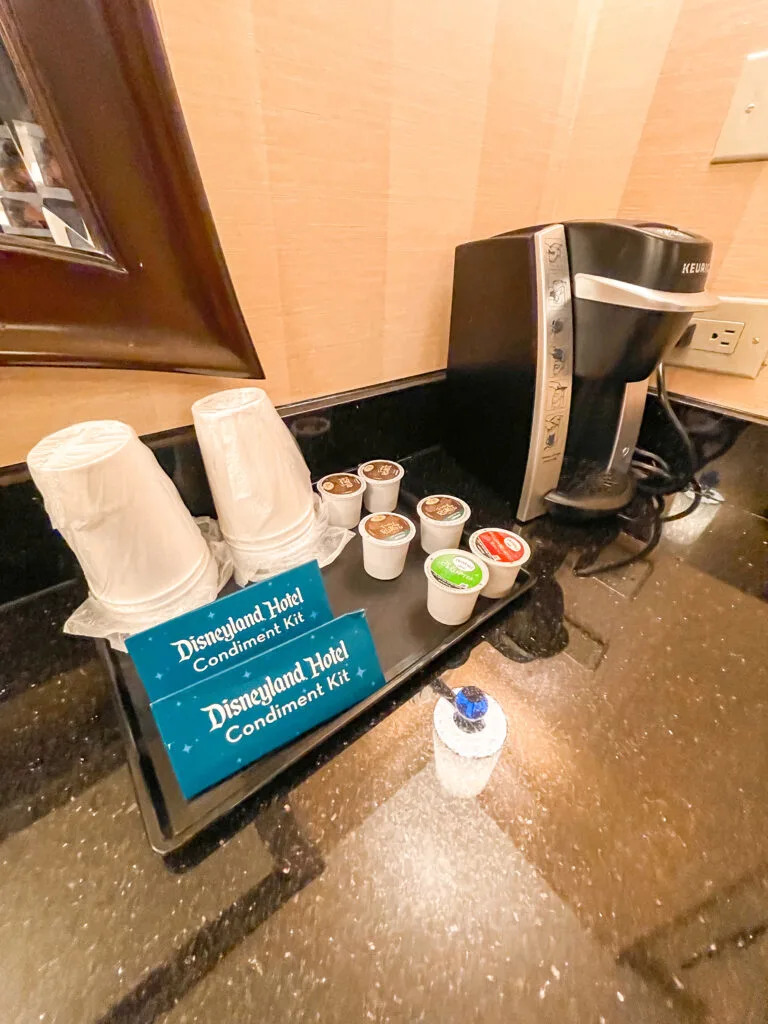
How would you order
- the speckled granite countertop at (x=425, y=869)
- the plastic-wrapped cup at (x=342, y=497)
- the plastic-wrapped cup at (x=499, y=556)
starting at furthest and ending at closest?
the plastic-wrapped cup at (x=342, y=497) → the plastic-wrapped cup at (x=499, y=556) → the speckled granite countertop at (x=425, y=869)

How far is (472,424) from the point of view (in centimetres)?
71

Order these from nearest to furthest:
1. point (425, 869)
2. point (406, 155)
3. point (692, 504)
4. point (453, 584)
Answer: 1. point (425, 869)
2. point (453, 584)
3. point (406, 155)
4. point (692, 504)

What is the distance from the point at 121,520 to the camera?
409mm

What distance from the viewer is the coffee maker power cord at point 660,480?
63 cm

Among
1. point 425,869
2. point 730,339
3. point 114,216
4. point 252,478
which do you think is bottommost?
point 425,869

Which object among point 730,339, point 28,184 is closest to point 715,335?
point 730,339

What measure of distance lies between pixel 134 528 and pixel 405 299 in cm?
51

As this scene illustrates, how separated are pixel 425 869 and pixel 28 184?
25.5 inches

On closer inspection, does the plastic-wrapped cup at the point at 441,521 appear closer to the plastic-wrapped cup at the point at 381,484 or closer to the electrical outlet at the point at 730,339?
the plastic-wrapped cup at the point at 381,484

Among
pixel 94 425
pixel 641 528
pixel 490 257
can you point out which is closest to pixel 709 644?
pixel 641 528

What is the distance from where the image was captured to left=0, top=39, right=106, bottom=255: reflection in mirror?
35cm

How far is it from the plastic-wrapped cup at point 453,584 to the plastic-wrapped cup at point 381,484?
17cm

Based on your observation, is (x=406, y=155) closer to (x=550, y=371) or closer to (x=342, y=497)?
(x=550, y=371)

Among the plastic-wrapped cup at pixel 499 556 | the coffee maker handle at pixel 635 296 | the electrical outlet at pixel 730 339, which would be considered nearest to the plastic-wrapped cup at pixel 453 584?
the plastic-wrapped cup at pixel 499 556
